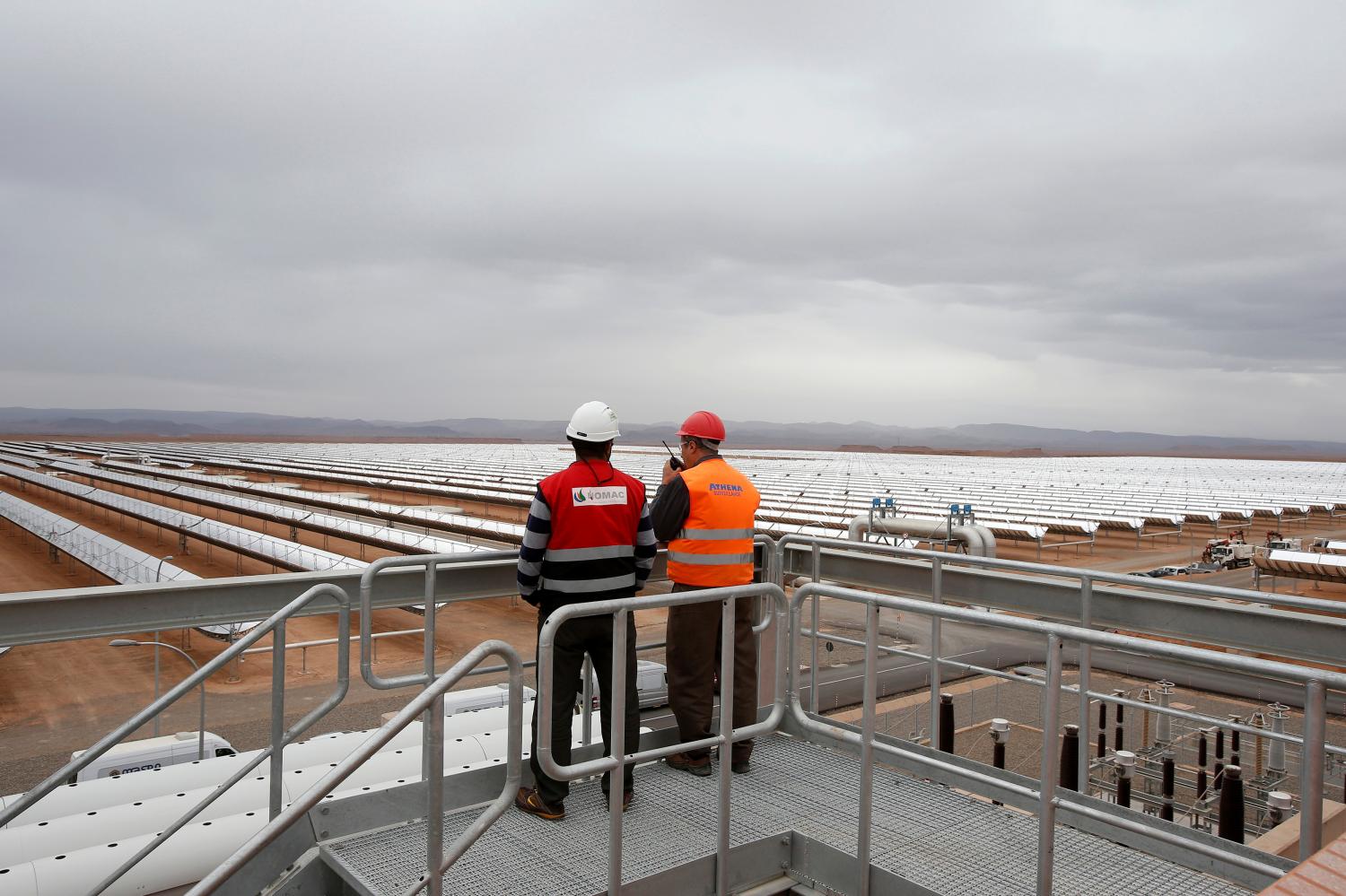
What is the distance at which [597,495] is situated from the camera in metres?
4.14

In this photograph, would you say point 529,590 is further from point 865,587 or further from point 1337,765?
point 1337,765

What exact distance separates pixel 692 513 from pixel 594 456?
710mm

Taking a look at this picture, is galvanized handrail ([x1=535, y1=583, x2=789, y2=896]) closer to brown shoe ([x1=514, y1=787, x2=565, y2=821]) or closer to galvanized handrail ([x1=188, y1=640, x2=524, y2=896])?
galvanized handrail ([x1=188, y1=640, x2=524, y2=896])

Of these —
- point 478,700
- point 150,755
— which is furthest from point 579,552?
point 478,700

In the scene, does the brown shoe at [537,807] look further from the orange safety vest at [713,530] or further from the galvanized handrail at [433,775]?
the orange safety vest at [713,530]

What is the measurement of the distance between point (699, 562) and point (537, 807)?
144cm

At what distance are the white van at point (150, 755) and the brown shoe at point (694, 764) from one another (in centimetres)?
481

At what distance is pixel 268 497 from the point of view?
145 ft

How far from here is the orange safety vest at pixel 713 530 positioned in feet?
15.4

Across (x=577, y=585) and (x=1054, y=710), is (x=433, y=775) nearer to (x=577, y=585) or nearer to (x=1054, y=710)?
(x=577, y=585)

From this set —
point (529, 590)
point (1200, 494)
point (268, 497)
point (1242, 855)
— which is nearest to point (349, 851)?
point (529, 590)

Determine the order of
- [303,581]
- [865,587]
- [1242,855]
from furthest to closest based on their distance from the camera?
1. [865,587]
2. [303,581]
3. [1242,855]

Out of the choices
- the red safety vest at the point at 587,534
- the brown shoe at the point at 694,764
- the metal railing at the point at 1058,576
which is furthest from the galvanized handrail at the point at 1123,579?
the red safety vest at the point at 587,534

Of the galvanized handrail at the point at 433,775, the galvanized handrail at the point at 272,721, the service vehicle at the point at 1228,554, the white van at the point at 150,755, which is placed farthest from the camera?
the service vehicle at the point at 1228,554
